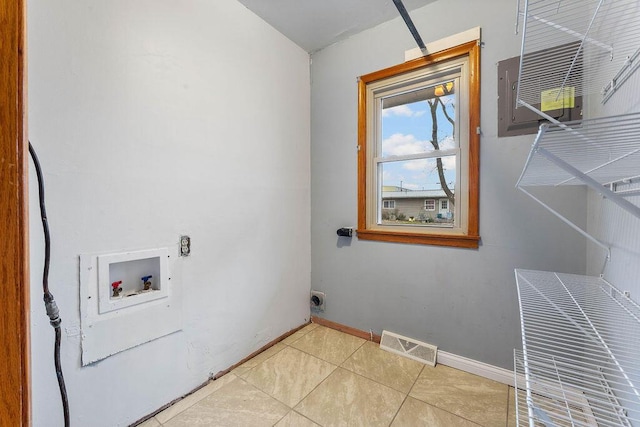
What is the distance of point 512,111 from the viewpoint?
1.58 metres

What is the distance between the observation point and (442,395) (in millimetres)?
1529

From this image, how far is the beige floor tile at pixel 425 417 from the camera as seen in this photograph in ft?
4.37

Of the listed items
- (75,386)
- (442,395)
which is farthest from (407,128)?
(75,386)

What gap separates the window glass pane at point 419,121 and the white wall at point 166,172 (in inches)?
32.3

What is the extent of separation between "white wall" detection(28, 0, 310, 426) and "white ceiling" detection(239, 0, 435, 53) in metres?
0.10

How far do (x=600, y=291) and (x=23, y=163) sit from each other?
1.91 m

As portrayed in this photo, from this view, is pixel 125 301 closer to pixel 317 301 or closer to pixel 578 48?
pixel 317 301

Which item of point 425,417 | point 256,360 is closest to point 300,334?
point 256,360

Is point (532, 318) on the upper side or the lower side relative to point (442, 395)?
upper

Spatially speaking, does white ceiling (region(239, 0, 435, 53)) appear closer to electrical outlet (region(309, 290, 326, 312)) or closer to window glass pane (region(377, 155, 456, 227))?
window glass pane (region(377, 155, 456, 227))

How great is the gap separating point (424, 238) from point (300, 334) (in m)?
1.34

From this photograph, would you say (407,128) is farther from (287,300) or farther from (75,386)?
(75,386)

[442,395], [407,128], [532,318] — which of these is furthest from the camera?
[407,128]

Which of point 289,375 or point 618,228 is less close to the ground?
point 618,228
